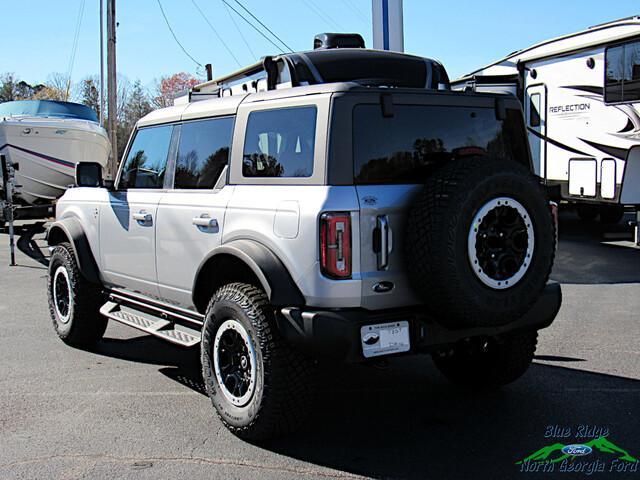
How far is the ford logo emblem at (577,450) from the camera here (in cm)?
403

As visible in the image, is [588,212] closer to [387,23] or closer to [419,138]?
[387,23]

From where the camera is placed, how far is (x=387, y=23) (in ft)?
31.8

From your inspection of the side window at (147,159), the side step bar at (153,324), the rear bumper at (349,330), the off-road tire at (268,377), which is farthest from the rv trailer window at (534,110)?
the off-road tire at (268,377)

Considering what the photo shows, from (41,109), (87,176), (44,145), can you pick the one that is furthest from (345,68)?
(41,109)

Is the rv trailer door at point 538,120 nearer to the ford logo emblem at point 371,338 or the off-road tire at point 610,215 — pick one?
the off-road tire at point 610,215

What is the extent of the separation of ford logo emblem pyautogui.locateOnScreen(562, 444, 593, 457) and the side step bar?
7.68ft

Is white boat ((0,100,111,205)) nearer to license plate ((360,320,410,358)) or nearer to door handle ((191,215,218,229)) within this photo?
door handle ((191,215,218,229))

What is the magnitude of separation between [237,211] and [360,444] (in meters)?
1.55

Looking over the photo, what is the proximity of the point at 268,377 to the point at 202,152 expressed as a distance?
1.80 meters

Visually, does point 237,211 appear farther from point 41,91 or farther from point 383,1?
point 41,91

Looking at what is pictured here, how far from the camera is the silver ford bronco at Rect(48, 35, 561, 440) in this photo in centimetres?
389

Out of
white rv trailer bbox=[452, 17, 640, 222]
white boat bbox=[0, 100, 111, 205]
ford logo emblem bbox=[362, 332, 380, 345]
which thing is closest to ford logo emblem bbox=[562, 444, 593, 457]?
ford logo emblem bbox=[362, 332, 380, 345]

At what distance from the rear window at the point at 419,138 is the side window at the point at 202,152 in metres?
1.10

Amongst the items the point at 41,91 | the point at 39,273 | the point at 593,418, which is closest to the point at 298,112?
the point at 593,418
